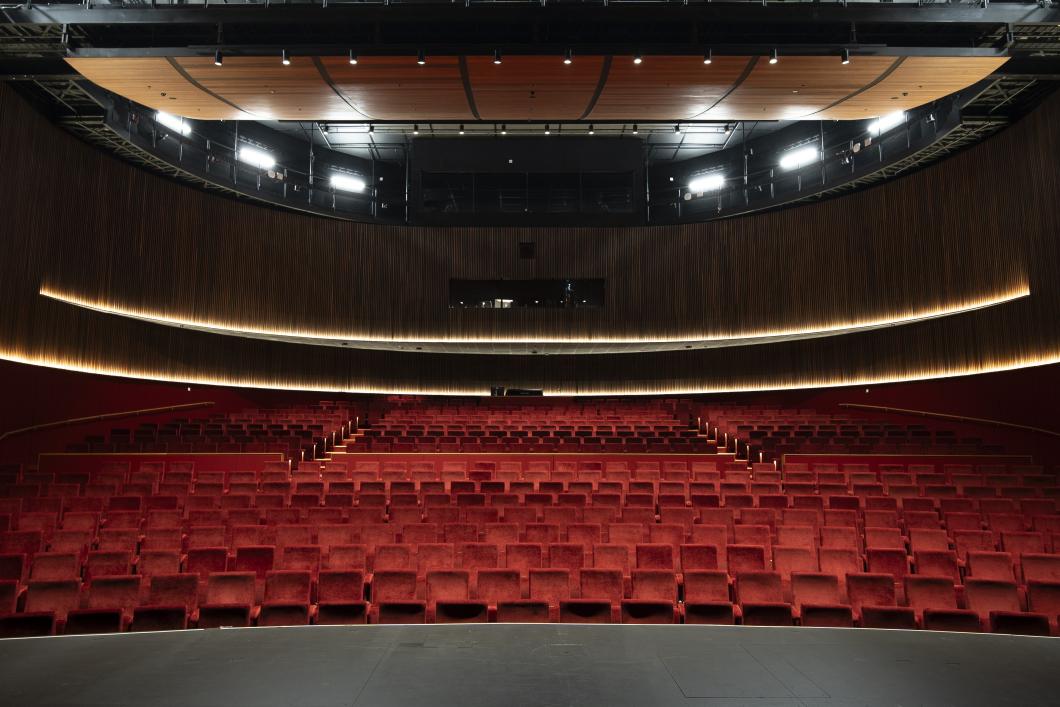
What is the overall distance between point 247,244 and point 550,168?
19.1 feet

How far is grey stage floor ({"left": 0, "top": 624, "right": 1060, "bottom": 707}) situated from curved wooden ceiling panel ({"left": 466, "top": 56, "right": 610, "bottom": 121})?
5828 millimetres

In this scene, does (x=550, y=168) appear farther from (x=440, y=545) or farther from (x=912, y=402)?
(x=440, y=545)

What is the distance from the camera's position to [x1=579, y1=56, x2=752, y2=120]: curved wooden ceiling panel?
6.68m

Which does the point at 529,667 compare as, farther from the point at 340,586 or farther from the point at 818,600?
the point at 818,600

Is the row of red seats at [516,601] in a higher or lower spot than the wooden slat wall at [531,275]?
lower

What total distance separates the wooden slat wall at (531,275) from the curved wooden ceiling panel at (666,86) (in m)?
4.28

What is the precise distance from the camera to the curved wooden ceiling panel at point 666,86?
6676 mm

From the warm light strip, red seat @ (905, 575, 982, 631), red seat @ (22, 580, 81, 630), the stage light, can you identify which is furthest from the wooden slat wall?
red seat @ (905, 575, 982, 631)

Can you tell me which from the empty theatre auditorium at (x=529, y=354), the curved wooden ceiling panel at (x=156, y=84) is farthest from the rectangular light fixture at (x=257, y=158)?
the curved wooden ceiling panel at (x=156, y=84)

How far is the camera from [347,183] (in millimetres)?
13266

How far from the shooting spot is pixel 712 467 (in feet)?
24.0

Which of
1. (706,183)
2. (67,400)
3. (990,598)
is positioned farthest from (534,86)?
(67,400)

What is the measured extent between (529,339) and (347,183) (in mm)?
4967

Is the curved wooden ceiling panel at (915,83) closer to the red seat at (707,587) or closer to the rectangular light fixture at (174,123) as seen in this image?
the red seat at (707,587)
